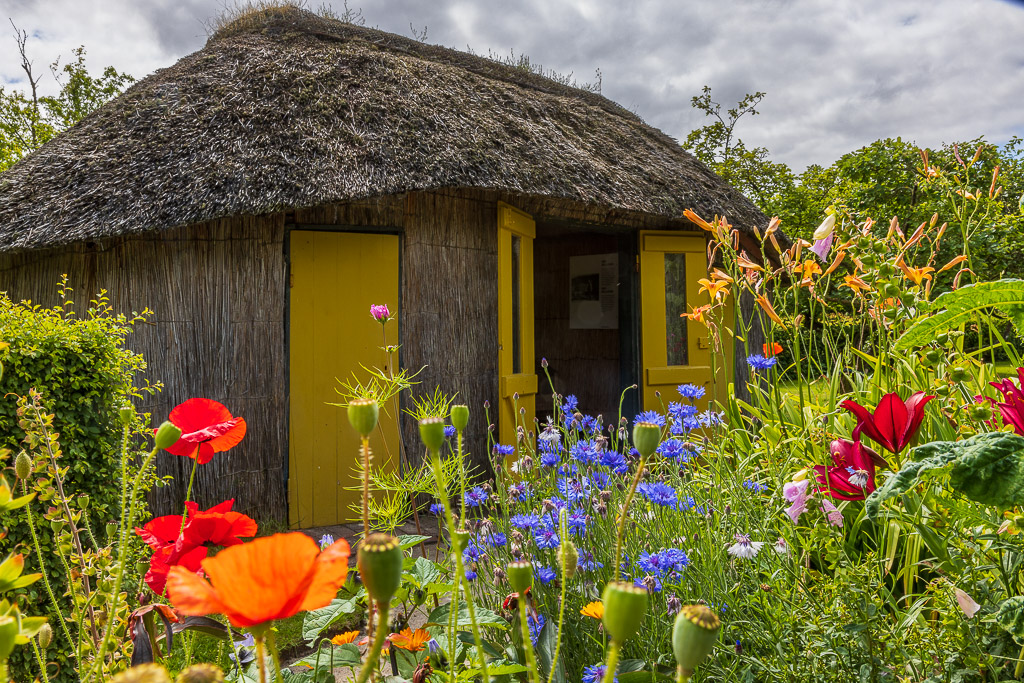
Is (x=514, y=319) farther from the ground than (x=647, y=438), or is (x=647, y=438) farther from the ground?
(x=514, y=319)

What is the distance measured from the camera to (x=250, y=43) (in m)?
5.88

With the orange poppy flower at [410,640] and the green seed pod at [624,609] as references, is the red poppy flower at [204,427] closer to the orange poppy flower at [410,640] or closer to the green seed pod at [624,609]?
the orange poppy flower at [410,640]

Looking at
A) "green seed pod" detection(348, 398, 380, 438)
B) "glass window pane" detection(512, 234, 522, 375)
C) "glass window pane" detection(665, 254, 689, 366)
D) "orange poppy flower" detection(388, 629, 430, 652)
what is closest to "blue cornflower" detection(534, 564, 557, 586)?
"orange poppy flower" detection(388, 629, 430, 652)

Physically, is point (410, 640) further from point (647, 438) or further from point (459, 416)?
point (647, 438)

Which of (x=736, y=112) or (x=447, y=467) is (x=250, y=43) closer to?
(x=447, y=467)

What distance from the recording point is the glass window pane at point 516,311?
511cm

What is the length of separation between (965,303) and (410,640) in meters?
1.07

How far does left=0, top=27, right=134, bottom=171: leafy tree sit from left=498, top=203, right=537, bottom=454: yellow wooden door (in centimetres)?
1230

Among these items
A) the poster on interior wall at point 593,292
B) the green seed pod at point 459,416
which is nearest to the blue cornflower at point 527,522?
the green seed pod at point 459,416

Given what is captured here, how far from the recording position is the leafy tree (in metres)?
13.2

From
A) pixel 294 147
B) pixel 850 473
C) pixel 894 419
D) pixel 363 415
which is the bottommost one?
pixel 850 473

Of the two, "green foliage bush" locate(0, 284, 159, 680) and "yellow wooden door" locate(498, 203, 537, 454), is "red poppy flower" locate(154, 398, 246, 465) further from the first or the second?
"yellow wooden door" locate(498, 203, 537, 454)

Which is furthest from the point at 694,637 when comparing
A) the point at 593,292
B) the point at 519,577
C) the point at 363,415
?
the point at 593,292

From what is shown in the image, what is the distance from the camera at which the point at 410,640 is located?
107 centimetres
